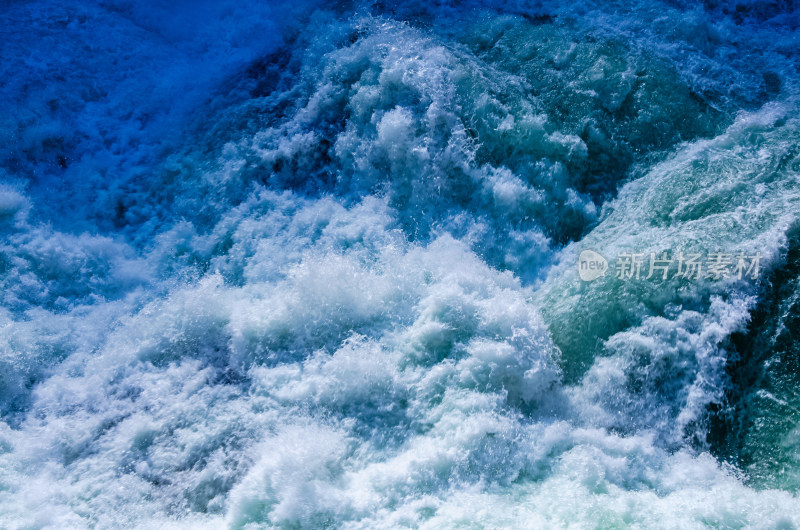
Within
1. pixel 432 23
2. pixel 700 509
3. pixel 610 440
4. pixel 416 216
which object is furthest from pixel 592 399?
pixel 432 23

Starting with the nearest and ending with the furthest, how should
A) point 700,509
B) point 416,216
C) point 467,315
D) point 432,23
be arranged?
1. point 700,509
2. point 467,315
3. point 416,216
4. point 432,23

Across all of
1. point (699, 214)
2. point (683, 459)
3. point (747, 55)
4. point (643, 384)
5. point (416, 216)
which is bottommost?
point (683, 459)

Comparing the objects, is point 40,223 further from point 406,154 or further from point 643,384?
point 643,384

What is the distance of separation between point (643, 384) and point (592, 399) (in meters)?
0.36

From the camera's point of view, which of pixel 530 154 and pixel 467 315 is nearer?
pixel 467 315

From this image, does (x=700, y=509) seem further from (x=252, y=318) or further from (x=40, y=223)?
(x=40, y=223)

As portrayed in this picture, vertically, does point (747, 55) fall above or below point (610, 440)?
above

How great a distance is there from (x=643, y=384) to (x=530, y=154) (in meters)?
2.35

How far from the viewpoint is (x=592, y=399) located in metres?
3.75

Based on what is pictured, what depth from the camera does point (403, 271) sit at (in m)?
4.51

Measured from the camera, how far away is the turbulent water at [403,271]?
3.37 m

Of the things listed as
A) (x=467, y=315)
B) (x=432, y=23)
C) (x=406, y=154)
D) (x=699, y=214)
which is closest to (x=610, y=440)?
(x=467, y=315)

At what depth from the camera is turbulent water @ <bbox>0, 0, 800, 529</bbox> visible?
337 cm

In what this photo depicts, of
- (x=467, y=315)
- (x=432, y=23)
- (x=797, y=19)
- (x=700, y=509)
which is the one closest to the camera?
(x=700, y=509)
